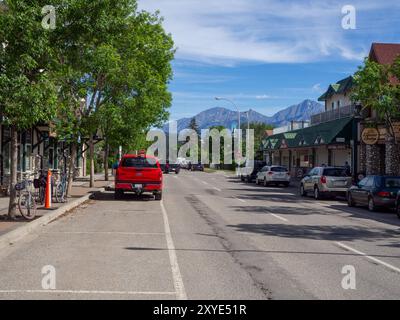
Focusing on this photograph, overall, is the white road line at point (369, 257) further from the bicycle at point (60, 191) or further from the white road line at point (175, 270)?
the bicycle at point (60, 191)

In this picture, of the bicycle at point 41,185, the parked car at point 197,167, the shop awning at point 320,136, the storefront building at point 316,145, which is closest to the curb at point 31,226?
the bicycle at point 41,185

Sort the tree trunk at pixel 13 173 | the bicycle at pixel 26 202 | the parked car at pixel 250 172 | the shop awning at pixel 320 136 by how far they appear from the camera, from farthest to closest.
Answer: the parked car at pixel 250 172 → the shop awning at pixel 320 136 → the bicycle at pixel 26 202 → the tree trunk at pixel 13 173

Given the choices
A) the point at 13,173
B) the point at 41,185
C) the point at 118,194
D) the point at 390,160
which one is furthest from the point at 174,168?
the point at 13,173

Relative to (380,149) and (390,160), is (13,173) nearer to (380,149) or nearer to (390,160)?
(390,160)

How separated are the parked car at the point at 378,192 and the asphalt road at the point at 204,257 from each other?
3.18 meters

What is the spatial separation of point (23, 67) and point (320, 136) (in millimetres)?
30392

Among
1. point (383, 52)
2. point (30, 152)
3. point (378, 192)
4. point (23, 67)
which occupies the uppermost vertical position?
point (383, 52)

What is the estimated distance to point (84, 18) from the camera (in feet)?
48.6

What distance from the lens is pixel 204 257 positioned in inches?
386

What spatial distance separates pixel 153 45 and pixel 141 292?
2149 centimetres

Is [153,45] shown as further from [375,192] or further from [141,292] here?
[141,292]

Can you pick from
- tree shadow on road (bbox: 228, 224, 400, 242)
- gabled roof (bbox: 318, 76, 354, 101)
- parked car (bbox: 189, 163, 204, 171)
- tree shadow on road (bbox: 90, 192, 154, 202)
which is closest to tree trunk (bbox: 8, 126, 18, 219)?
tree shadow on road (bbox: 228, 224, 400, 242)

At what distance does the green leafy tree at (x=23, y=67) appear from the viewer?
12633 mm
